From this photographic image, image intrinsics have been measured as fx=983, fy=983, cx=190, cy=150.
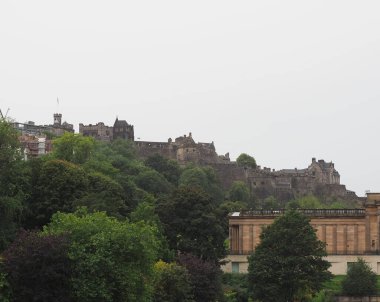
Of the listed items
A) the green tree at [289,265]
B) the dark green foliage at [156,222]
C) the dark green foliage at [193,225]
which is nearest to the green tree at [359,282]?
the green tree at [289,265]

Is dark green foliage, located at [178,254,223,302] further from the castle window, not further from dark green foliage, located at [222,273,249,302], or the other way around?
the castle window

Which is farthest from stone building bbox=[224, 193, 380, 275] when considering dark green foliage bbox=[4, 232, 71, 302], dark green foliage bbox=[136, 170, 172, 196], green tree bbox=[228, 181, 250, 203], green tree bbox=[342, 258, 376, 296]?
green tree bbox=[228, 181, 250, 203]

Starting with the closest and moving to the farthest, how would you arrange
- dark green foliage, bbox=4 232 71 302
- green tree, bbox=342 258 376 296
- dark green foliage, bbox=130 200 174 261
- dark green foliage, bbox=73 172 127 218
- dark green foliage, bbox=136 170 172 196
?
dark green foliage, bbox=4 232 71 302, dark green foliage, bbox=73 172 127 218, dark green foliage, bbox=130 200 174 261, green tree, bbox=342 258 376 296, dark green foliage, bbox=136 170 172 196

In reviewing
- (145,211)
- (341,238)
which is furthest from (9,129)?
(341,238)

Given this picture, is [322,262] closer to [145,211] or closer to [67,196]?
[145,211]

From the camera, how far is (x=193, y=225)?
91.7 metres

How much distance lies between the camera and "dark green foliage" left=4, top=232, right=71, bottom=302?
186ft

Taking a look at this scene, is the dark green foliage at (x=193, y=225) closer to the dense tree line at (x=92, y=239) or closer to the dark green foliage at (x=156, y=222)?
the dense tree line at (x=92, y=239)

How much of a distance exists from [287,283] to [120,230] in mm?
23235

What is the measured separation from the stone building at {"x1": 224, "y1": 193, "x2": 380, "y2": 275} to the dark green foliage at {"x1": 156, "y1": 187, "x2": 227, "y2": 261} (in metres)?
18.2

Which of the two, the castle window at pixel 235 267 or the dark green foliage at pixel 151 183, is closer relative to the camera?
the castle window at pixel 235 267

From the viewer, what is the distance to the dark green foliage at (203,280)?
7662 cm

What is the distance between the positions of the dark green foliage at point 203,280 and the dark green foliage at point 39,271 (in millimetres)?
19321

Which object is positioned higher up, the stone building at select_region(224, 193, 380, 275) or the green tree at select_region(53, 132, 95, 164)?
the green tree at select_region(53, 132, 95, 164)
